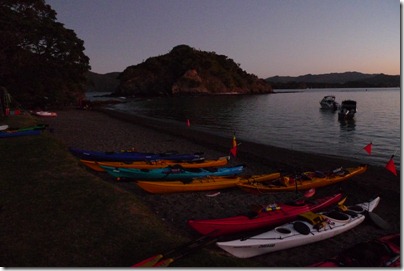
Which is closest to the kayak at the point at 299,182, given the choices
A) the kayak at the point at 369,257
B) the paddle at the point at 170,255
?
the kayak at the point at 369,257

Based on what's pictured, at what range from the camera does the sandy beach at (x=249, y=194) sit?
31.1ft

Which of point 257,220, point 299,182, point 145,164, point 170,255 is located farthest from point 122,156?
point 170,255

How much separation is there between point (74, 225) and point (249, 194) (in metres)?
7.72

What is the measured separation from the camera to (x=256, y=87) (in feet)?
569

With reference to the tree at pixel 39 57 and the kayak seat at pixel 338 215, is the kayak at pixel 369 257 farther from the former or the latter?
the tree at pixel 39 57

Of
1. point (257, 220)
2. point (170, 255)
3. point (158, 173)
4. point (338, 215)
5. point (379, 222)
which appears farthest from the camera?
point (158, 173)

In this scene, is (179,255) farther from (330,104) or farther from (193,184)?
(330,104)

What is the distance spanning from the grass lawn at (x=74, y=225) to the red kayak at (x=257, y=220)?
39.7 inches

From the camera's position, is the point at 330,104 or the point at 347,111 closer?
the point at 347,111

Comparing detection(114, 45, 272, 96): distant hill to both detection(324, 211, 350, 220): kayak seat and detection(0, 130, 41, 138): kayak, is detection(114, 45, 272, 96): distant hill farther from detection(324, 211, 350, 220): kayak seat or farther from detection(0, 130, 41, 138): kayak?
detection(324, 211, 350, 220): kayak seat

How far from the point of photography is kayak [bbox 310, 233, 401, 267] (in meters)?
6.94

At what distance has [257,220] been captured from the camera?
986 cm

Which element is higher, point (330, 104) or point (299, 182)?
point (330, 104)

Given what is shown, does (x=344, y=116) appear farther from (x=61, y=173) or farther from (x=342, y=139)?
(x=61, y=173)
